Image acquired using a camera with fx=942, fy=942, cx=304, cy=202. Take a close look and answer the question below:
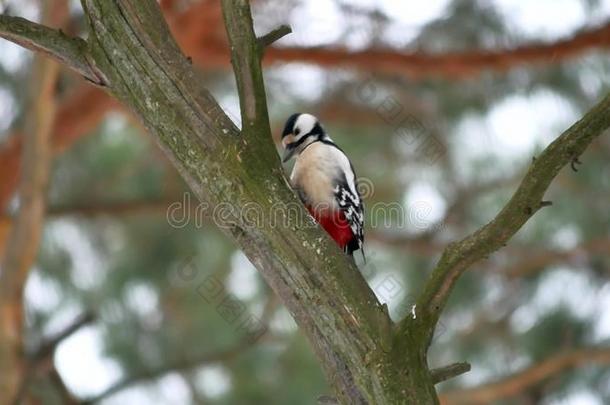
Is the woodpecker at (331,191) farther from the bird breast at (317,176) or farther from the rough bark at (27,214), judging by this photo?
the rough bark at (27,214)

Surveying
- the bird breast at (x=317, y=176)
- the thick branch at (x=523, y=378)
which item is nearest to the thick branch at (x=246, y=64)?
the bird breast at (x=317, y=176)

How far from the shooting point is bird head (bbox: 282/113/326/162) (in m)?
3.51

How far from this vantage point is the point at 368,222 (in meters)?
5.68

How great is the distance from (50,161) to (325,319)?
8.23 ft

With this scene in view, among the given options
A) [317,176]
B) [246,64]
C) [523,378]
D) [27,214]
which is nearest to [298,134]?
[317,176]

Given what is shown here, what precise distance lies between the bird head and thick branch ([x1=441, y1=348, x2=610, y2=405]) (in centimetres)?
152

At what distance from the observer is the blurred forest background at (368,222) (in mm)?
4595

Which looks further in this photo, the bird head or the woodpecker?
the bird head

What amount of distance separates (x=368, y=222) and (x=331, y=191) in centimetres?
239

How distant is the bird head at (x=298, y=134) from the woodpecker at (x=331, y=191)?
0.26 ft

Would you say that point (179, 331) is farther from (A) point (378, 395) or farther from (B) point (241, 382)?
(A) point (378, 395)
